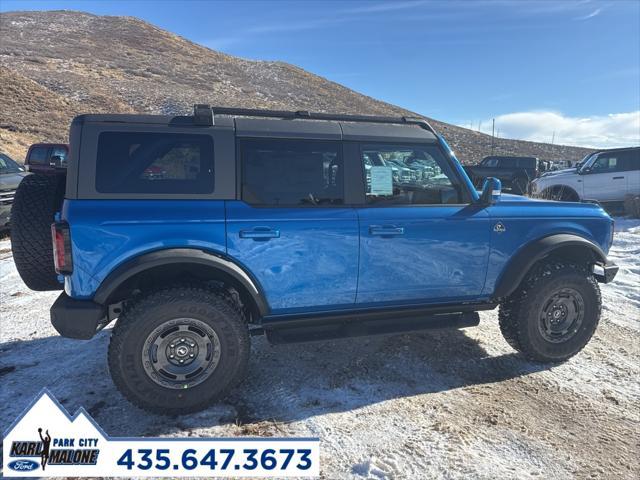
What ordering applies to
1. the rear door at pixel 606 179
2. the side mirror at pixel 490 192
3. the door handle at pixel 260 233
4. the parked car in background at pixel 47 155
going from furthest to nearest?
the rear door at pixel 606 179 → the parked car in background at pixel 47 155 → the side mirror at pixel 490 192 → the door handle at pixel 260 233

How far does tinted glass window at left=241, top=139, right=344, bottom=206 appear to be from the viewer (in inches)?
118

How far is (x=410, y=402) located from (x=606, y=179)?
36.2 feet

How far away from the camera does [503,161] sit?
1691 centimetres

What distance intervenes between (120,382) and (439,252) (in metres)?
2.51

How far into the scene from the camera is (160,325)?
282 centimetres

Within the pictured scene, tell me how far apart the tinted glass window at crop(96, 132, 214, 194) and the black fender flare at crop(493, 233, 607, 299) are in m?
2.49

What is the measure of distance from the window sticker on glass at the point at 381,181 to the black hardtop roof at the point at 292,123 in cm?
25

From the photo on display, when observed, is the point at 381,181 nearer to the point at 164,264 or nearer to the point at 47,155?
the point at 164,264

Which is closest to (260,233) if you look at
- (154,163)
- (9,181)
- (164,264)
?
(164,264)

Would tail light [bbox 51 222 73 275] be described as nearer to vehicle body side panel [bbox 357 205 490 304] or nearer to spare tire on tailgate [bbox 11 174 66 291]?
spare tire on tailgate [bbox 11 174 66 291]

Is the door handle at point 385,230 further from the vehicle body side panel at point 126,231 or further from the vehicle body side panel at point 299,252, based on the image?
the vehicle body side panel at point 126,231

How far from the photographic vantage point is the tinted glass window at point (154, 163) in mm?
2756

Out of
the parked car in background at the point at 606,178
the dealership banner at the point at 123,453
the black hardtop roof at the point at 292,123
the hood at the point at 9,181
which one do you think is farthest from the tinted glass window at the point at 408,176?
the parked car in background at the point at 606,178

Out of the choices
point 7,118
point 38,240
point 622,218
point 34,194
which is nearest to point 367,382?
point 38,240
